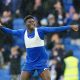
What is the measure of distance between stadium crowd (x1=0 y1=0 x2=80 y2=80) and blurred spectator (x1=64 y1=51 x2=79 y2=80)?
42 cm

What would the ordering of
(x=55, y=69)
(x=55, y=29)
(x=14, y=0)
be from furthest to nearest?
(x=14, y=0) < (x=55, y=69) < (x=55, y=29)

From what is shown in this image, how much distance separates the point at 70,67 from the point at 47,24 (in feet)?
10.8

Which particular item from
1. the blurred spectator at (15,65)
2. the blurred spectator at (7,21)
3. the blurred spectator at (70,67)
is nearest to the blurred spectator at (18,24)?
the blurred spectator at (7,21)

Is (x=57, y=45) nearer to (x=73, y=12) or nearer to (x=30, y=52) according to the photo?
(x=73, y=12)

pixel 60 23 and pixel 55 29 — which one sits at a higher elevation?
pixel 55 29

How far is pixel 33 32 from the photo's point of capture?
11.1 m

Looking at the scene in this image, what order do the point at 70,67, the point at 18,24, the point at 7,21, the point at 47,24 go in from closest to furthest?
the point at 70,67
the point at 7,21
the point at 47,24
the point at 18,24

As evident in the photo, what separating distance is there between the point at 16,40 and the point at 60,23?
156 centimetres

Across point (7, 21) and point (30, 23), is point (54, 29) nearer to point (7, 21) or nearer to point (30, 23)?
point (30, 23)

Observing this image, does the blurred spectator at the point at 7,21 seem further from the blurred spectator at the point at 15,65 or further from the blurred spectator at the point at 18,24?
the blurred spectator at the point at 15,65

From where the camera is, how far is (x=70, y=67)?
14.2 metres

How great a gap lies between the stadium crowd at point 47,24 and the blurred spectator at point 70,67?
16.5 inches

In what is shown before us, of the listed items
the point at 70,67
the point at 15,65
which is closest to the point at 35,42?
the point at 70,67

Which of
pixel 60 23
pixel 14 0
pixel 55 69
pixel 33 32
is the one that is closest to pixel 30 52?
pixel 33 32
